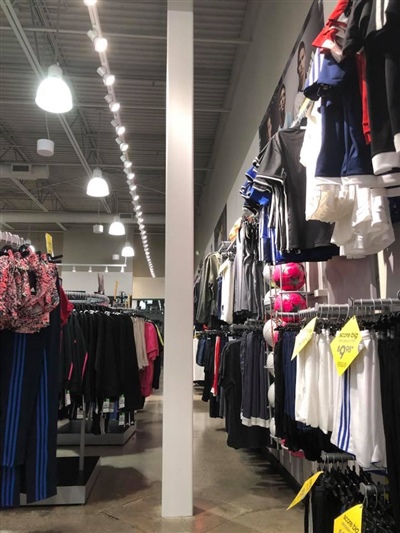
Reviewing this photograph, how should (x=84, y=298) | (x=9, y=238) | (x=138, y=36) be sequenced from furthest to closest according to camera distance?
1. (x=138, y=36)
2. (x=84, y=298)
3. (x=9, y=238)

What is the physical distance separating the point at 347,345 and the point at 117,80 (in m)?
6.98

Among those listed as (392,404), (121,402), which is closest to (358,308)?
(392,404)

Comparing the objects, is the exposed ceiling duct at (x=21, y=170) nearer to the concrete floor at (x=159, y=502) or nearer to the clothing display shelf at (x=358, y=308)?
the concrete floor at (x=159, y=502)

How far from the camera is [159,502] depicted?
11.5 ft

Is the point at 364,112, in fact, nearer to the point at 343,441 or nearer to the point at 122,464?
the point at 343,441

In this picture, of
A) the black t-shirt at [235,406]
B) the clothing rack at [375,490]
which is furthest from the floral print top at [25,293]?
the clothing rack at [375,490]

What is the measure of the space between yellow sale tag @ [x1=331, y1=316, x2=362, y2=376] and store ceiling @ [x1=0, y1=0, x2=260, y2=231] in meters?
5.43

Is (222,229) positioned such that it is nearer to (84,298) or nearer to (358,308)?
(84,298)

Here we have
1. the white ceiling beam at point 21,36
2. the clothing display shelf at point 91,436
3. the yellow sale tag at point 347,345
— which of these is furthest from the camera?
the white ceiling beam at point 21,36

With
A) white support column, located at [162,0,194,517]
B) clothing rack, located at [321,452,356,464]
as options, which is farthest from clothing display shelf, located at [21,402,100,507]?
clothing rack, located at [321,452,356,464]

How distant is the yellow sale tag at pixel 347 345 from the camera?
5.02 ft

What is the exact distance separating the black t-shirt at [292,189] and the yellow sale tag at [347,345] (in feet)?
2.08

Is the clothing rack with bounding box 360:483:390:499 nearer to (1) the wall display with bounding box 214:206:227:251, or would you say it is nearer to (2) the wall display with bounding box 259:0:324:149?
(2) the wall display with bounding box 259:0:324:149

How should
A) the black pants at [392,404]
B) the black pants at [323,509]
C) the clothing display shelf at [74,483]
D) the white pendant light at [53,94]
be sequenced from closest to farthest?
1. the black pants at [392,404]
2. the black pants at [323,509]
3. the clothing display shelf at [74,483]
4. the white pendant light at [53,94]
